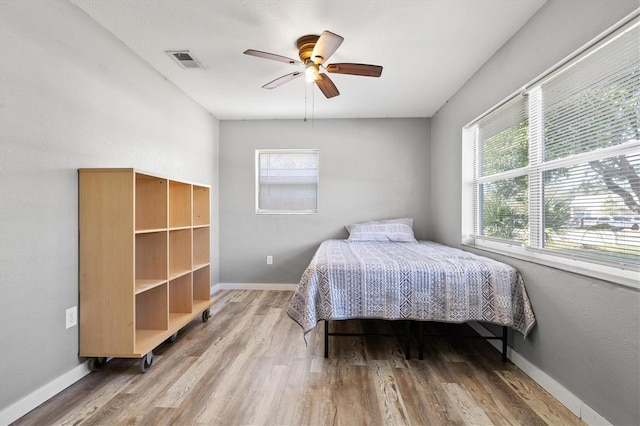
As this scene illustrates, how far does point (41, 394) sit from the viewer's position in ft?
5.05

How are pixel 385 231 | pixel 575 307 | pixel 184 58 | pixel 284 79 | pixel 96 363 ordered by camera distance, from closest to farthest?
1. pixel 575 307
2. pixel 96 363
3. pixel 284 79
4. pixel 184 58
5. pixel 385 231

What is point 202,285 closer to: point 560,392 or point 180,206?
point 180,206

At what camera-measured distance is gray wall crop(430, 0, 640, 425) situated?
125 centimetres

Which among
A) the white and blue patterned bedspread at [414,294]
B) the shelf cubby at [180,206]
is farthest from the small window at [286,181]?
the white and blue patterned bedspread at [414,294]

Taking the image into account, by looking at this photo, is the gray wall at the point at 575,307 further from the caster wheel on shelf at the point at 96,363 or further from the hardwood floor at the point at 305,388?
the caster wheel on shelf at the point at 96,363

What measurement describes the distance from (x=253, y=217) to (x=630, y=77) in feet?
12.0

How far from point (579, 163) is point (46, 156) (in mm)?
2984

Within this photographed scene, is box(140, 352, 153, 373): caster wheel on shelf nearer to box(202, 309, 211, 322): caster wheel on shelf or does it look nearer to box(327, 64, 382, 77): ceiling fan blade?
box(202, 309, 211, 322): caster wheel on shelf

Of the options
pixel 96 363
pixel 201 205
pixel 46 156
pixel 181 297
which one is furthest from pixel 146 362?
pixel 201 205

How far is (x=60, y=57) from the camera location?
1.69 meters

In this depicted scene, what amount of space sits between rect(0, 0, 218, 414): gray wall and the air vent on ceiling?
13.8 inches

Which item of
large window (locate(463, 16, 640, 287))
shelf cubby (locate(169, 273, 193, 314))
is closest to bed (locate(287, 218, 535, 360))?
large window (locate(463, 16, 640, 287))

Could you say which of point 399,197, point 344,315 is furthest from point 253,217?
point 344,315

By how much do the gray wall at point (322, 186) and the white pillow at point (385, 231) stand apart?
232 millimetres
